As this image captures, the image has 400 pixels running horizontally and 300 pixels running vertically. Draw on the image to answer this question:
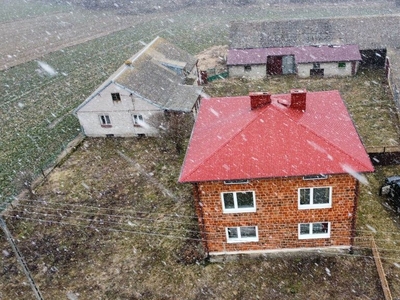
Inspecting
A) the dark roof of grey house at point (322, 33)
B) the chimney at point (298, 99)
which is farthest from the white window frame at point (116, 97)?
the dark roof of grey house at point (322, 33)

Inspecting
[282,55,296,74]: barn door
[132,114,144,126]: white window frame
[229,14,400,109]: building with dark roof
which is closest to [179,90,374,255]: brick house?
[132,114,144,126]: white window frame

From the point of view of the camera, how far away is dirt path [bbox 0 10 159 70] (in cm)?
6862

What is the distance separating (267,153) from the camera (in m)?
19.6

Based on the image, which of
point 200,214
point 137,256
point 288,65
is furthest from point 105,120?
point 288,65

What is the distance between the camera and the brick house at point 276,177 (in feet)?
62.7

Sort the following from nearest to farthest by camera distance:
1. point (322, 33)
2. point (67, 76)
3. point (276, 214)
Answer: point (276, 214) → point (322, 33) → point (67, 76)

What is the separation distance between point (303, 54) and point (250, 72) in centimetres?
660

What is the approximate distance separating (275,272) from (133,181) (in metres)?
13.3

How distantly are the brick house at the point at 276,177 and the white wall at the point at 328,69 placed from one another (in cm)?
2507

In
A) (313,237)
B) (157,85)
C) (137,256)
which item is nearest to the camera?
(313,237)

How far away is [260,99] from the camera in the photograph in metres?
21.7

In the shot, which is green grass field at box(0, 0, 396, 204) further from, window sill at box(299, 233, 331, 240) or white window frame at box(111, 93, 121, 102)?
window sill at box(299, 233, 331, 240)

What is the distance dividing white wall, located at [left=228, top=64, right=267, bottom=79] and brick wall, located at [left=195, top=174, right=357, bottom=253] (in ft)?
98.2

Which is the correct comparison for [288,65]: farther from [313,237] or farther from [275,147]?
[313,237]
